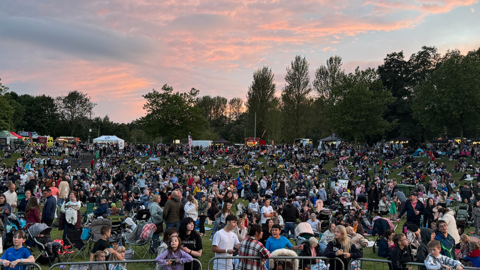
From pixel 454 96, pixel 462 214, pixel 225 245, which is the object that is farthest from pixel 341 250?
pixel 454 96

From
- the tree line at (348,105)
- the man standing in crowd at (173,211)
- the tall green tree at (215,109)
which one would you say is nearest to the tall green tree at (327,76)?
the tree line at (348,105)

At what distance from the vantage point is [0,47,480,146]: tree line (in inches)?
1430

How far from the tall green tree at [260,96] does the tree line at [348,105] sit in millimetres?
172

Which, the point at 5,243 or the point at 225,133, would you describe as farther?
the point at 225,133

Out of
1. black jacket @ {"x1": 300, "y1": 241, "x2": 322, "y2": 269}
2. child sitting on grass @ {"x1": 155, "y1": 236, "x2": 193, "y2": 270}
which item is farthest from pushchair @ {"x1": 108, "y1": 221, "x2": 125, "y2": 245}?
black jacket @ {"x1": 300, "y1": 241, "x2": 322, "y2": 269}

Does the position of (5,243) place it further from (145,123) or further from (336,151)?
(145,123)

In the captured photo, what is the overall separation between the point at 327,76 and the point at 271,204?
45.9 metres

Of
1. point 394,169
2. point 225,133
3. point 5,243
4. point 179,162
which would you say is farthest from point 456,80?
point 225,133

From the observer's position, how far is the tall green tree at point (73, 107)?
266ft

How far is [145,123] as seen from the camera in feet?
166

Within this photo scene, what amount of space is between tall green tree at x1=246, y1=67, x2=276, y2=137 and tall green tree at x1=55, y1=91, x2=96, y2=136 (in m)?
40.7

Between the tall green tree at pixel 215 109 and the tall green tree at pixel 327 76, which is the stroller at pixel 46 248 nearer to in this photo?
the tall green tree at pixel 327 76

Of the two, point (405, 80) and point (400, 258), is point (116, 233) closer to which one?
point (400, 258)

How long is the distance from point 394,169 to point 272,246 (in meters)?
27.9
